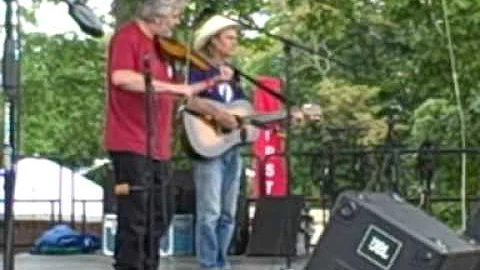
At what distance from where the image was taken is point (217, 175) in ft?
20.7

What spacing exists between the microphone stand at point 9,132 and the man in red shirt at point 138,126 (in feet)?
1.44

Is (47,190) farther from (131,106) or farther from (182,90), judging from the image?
(182,90)

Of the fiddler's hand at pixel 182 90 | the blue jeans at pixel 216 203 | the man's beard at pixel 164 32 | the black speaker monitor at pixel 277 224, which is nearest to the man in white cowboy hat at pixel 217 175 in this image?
the blue jeans at pixel 216 203

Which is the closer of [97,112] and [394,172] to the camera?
[394,172]

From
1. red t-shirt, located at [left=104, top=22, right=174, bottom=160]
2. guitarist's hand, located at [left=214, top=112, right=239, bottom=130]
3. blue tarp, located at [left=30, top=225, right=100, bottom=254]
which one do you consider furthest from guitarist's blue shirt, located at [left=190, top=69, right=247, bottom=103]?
blue tarp, located at [left=30, top=225, right=100, bottom=254]

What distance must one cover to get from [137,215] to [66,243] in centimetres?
347

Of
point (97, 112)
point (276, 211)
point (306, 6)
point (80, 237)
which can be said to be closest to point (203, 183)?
point (276, 211)

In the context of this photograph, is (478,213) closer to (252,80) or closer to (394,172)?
(252,80)

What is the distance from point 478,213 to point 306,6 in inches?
214

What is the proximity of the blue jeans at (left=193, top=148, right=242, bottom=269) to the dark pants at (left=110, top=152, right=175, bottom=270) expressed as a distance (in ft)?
3.69

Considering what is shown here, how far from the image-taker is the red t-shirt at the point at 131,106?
5152mm

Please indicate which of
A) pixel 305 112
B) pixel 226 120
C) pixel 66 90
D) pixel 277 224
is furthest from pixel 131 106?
pixel 66 90

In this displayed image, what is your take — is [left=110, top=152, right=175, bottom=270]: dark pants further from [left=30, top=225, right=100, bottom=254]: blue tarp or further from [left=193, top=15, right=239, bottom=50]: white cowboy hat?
[left=30, top=225, right=100, bottom=254]: blue tarp

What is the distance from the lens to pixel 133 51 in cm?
518
